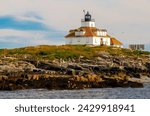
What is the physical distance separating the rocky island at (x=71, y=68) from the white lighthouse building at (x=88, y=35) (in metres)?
9.56

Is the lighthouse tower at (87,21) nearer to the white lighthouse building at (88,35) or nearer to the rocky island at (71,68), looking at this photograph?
the white lighthouse building at (88,35)

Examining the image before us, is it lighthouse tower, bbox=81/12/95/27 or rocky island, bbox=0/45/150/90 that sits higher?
lighthouse tower, bbox=81/12/95/27

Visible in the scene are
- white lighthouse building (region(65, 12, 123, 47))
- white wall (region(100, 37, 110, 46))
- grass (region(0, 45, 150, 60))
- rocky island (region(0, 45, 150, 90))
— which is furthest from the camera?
white wall (region(100, 37, 110, 46))

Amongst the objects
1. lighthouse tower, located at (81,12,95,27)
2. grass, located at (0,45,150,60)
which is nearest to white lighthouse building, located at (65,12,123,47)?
lighthouse tower, located at (81,12,95,27)

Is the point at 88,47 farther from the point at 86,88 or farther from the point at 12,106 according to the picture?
the point at 12,106

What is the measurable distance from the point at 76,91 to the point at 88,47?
4505cm

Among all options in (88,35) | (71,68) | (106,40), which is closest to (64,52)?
(71,68)

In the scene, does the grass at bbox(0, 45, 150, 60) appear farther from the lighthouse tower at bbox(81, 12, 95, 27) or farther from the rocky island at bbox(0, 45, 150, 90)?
the lighthouse tower at bbox(81, 12, 95, 27)

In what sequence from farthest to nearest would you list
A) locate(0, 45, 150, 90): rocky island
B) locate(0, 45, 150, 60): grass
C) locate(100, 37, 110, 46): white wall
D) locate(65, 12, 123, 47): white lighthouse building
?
1. locate(100, 37, 110, 46): white wall
2. locate(65, 12, 123, 47): white lighthouse building
3. locate(0, 45, 150, 60): grass
4. locate(0, 45, 150, 90): rocky island

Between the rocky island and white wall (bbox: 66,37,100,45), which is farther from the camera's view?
white wall (bbox: 66,37,100,45)

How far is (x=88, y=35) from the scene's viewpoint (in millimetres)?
107062

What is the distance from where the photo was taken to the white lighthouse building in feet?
353

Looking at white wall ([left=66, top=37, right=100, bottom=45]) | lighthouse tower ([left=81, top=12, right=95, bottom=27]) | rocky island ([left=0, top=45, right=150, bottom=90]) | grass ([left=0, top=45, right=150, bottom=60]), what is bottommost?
rocky island ([left=0, top=45, right=150, bottom=90])

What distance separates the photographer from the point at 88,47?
98062mm
